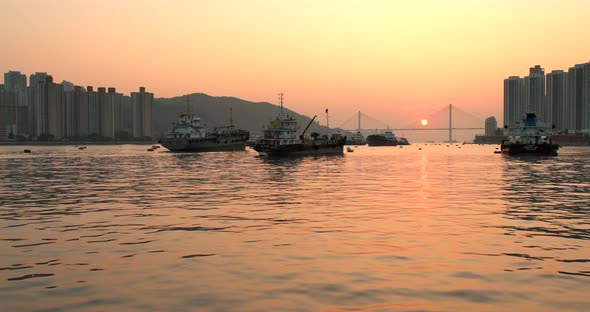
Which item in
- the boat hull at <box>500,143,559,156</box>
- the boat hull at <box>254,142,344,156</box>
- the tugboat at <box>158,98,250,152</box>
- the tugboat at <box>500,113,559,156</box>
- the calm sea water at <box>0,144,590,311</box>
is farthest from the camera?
the tugboat at <box>158,98,250,152</box>

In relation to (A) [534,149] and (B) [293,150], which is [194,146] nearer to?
(B) [293,150]

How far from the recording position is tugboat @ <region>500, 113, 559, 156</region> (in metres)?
116

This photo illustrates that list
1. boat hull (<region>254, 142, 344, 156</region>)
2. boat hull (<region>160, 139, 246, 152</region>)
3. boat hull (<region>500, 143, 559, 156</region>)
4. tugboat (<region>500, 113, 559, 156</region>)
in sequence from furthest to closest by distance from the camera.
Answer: boat hull (<region>160, 139, 246, 152</region>)
tugboat (<region>500, 113, 559, 156</region>)
boat hull (<region>500, 143, 559, 156</region>)
boat hull (<region>254, 142, 344, 156</region>)

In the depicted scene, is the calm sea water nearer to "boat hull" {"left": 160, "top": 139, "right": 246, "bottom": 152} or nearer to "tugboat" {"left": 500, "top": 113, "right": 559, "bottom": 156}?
"tugboat" {"left": 500, "top": 113, "right": 559, "bottom": 156}

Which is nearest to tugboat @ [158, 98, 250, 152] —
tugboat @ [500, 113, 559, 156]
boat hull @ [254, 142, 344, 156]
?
boat hull @ [254, 142, 344, 156]

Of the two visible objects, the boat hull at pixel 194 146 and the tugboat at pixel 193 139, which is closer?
the boat hull at pixel 194 146

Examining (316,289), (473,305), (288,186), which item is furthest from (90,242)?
(288,186)

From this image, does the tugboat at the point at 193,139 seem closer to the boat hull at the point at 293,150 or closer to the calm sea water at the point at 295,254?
the boat hull at the point at 293,150

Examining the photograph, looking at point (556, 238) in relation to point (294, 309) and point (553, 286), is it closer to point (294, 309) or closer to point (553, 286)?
point (553, 286)

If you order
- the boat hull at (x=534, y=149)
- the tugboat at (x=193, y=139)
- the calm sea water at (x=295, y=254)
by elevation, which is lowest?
the calm sea water at (x=295, y=254)

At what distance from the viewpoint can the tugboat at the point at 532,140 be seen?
379 feet

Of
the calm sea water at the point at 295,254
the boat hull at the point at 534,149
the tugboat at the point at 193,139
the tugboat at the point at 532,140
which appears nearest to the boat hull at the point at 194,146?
the tugboat at the point at 193,139

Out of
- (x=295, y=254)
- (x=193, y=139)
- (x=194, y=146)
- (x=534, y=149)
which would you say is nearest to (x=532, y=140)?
(x=534, y=149)

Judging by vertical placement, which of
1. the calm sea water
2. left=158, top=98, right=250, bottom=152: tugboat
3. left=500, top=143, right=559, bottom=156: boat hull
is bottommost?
the calm sea water
